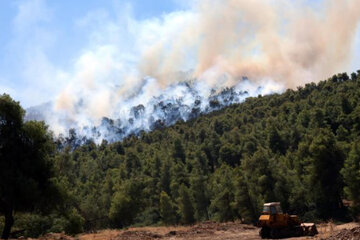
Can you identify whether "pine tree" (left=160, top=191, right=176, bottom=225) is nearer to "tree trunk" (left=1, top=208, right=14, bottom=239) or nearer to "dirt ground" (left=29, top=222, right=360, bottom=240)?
"dirt ground" (left=29, top=222, right=360, bottom=240)

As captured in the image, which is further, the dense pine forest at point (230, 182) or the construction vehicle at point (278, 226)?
the dense pine forest at point (230, 182)

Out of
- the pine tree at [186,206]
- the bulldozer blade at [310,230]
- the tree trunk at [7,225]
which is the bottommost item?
the bulldozer blade at [310,230]

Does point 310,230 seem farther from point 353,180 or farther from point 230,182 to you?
point 230,182

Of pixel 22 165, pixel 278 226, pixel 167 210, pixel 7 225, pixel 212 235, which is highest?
pixel 22 165

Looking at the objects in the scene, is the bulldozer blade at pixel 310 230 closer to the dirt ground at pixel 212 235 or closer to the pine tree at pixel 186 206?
the dirt ground at pixel 212 235

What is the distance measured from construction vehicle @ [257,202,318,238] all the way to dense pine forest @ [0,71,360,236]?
57.1 ft

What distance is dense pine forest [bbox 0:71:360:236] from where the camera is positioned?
5525cm

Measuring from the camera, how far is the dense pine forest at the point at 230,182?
5525 centimetres

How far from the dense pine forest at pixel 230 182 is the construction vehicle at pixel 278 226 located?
686 inches

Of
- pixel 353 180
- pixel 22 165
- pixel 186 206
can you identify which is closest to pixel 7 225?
pixel 22 165

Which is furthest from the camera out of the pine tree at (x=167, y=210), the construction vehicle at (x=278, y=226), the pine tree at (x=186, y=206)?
the pine tree at (x=167, y=210)

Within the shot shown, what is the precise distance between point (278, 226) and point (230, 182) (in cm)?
3961

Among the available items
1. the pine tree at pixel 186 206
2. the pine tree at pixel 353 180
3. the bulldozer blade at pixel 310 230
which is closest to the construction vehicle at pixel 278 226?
the bulldozer blade at pixel 310 230

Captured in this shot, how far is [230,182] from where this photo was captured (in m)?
75.4
